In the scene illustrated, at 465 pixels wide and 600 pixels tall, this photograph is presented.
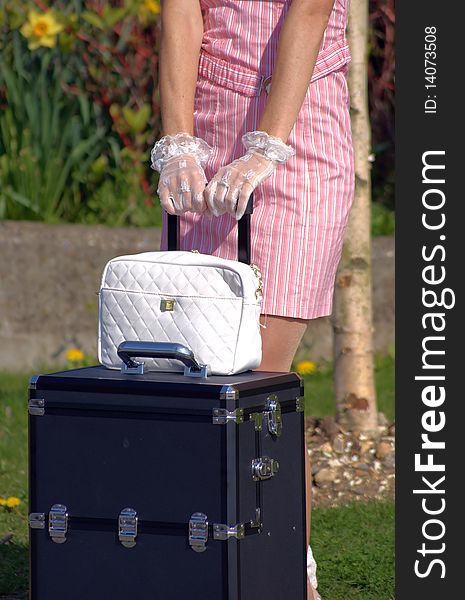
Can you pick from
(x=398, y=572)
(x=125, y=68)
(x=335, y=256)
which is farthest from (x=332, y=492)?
(x=125, y=68)

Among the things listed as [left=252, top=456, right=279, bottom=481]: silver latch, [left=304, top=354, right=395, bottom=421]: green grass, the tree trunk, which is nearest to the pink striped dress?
[left=252, top=456, right=279, bottom=481]: silver latch

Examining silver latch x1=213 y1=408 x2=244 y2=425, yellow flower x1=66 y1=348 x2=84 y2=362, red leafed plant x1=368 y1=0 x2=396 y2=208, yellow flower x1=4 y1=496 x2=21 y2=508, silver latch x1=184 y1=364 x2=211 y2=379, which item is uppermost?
red leafed plant x1=368 y1=0 x2=396 y2=208

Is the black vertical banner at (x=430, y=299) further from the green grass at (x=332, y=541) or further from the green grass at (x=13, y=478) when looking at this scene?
the green grass at (x=13, y=478)

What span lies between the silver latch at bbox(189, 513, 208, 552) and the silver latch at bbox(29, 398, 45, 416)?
16.6 inches

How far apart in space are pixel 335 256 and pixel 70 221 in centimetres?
390

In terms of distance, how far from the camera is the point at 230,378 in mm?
3033

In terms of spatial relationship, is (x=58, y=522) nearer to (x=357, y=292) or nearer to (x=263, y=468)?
(x=263, y=468)

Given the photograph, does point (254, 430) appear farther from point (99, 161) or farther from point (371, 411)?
point (99, 161)

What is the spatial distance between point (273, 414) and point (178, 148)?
2.27ft

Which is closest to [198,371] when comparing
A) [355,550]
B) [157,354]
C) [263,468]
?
[157,354]

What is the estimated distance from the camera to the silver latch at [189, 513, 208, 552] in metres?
2.93

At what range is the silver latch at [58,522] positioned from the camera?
3076 mm

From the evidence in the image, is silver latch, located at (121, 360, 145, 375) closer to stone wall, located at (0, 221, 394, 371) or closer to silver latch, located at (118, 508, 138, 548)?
silver latch, located at (118, 508, 138, 548)

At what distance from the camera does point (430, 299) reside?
4.13 meters
